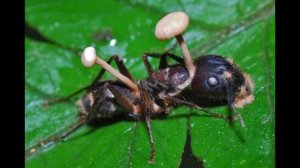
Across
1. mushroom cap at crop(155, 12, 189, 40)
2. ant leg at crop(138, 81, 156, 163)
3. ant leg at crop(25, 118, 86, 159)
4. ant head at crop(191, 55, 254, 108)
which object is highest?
mushroom cap at crop(155, 12, 189, 40)

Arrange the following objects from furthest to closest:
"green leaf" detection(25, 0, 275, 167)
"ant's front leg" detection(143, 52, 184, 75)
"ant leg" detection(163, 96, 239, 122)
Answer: "ant's front leg" detection(143, 52, 184, 75)
"ant leg" detection(163, 96, 239, 122)
"green leaf" detection(25, 0, 275, 167)

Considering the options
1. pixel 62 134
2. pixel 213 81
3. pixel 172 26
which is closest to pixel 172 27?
pixel 172 26

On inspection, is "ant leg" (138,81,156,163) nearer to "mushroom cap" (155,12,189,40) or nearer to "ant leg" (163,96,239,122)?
"ant leg" (163,96,239,122)

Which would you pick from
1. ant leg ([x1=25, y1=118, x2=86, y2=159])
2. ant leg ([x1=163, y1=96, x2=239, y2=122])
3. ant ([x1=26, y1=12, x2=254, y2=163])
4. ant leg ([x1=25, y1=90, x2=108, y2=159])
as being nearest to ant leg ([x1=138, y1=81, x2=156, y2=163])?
ant ([x1=26, y1=12, x2=254, y2=163])

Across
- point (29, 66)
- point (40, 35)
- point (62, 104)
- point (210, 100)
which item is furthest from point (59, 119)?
point (210, 100)

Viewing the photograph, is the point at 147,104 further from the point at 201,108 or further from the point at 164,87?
the point at 201,108

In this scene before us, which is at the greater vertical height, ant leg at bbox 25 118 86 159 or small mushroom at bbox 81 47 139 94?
small mushroom at bbox 81 47 139 94

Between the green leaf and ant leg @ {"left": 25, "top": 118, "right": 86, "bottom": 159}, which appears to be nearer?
the green leaf

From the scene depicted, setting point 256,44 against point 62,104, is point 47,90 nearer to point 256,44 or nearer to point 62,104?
point 62,104
